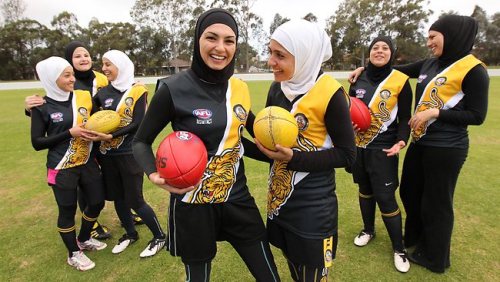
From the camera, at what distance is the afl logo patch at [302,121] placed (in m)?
2.27

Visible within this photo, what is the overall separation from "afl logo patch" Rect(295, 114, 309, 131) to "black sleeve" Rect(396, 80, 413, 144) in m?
1.83

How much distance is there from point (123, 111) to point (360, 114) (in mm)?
2740

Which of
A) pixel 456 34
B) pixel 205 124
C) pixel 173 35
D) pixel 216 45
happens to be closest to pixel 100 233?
pixel 205 124

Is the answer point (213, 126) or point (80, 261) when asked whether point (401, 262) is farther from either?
point (80, 261)

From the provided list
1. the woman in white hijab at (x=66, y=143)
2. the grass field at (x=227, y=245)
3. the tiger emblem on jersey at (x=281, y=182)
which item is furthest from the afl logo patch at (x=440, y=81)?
the woman in white hijab at (x=66, y=143)

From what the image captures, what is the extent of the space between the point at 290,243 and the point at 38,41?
63376 millimetres

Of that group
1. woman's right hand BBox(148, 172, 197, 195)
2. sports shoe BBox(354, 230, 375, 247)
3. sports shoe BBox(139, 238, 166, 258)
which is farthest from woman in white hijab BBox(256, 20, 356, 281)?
sports shoe BBox(139, 238, 166, 258)

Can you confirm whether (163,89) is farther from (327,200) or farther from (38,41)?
(38,41)

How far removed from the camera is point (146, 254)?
157 inches

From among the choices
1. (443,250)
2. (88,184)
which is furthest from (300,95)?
(88,184)

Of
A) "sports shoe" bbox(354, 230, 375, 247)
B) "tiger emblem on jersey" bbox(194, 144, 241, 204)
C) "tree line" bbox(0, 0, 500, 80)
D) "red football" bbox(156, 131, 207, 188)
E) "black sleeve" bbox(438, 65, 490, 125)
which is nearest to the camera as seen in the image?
"red football" bbox(156, 131, 207, 188)

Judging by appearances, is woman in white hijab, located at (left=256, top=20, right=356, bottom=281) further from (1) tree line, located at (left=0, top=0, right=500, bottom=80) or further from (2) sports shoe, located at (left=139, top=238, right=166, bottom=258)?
(1) tree line, located at (left=0, top=0, right=500, bottom=80)

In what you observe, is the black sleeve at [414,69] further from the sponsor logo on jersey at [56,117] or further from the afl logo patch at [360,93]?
the sponsor logo on jersey at [56,117]

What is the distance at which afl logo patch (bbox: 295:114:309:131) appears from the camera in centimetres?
227
